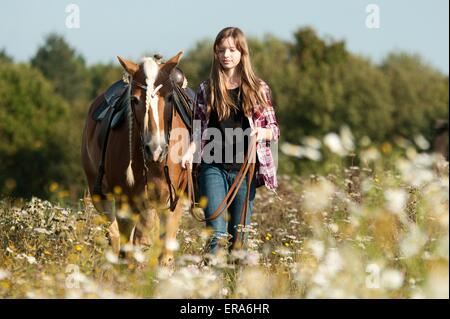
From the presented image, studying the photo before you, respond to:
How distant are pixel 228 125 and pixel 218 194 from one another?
550mm

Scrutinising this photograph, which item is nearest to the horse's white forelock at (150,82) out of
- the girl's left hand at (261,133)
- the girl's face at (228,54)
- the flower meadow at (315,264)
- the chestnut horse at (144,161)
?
the chestnut horse at (144,161)

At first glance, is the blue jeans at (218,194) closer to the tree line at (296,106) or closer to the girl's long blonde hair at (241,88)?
the girl's long blonde hair at (241,88)

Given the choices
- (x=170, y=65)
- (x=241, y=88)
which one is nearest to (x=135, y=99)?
(x=170, y=65)

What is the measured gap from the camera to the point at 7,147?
60906 mm

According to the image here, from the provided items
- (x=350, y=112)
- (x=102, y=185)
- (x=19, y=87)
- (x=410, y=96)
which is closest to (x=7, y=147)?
(x=19, y=87)

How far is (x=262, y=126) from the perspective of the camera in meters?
6.62

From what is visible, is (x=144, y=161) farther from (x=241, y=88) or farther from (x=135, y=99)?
(x=241, y=88)

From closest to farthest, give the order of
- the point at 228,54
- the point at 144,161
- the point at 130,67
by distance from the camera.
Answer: the point at 228,54, the point at 130,67, the point at 144,161

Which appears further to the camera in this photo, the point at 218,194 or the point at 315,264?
the point at 218,194

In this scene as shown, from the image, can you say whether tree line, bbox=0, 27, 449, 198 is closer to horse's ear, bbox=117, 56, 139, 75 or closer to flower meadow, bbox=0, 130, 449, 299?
horse's ear, bbox=117, 56, 139, 75
